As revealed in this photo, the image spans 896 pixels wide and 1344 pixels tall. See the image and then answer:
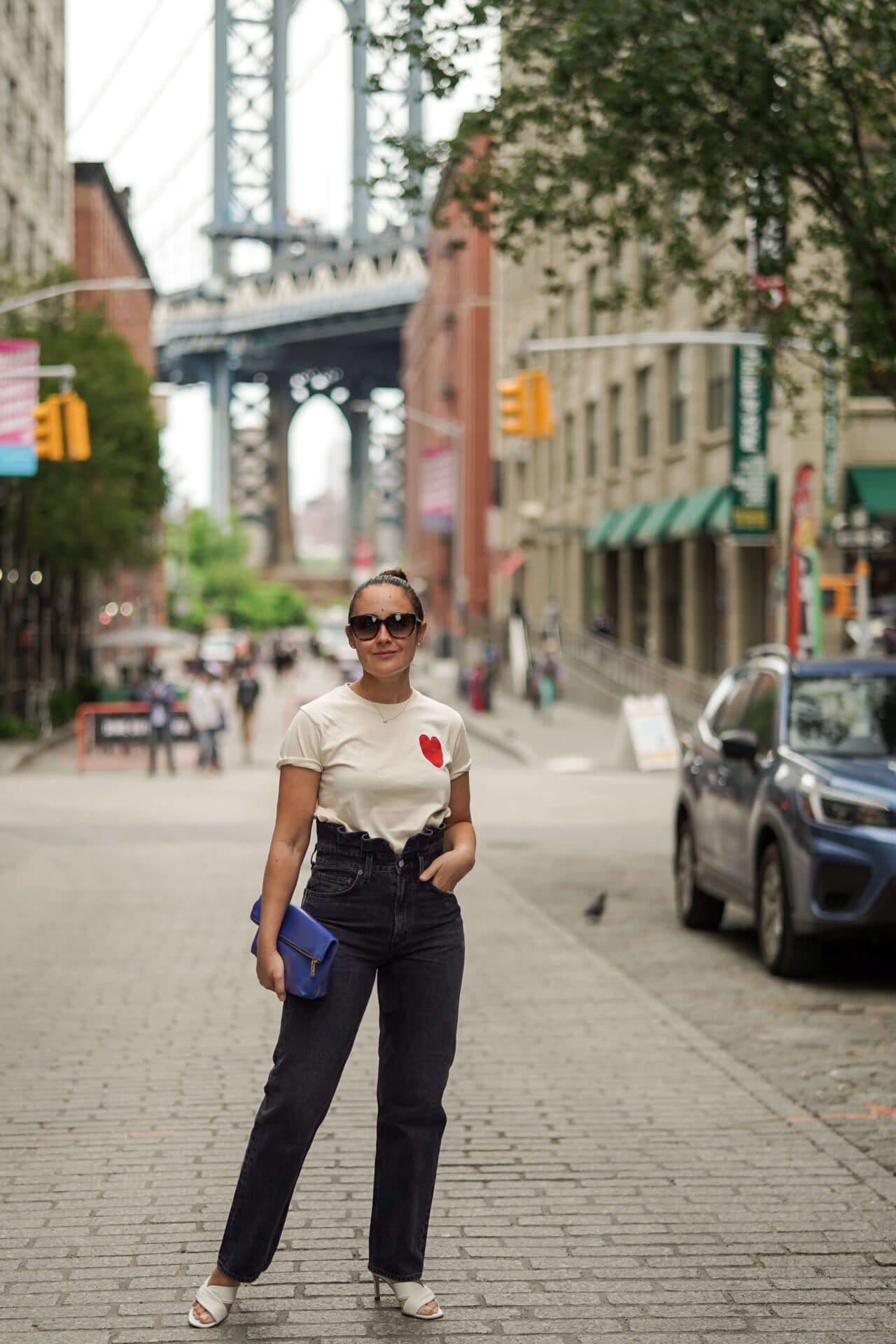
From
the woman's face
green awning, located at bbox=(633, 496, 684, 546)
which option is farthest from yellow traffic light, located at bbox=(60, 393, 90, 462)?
the woman's face

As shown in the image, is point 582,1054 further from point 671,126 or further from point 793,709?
point 671,126

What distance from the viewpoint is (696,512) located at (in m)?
38.9

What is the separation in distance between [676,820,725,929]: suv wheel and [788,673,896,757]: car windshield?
163 cm

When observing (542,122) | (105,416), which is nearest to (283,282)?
(105,416)

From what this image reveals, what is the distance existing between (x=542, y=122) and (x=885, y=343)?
337cm

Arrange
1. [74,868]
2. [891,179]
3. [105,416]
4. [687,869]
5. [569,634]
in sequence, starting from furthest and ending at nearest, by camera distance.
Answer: [569,634] < [105,416] < [74,868] < [891,179] < [687,869]

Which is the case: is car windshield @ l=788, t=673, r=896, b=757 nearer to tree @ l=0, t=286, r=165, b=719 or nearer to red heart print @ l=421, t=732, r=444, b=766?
red heart print @ l=421, t=732, r=444, b=766

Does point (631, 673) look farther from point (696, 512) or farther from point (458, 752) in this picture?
point (458, 752)

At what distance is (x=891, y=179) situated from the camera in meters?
14.1

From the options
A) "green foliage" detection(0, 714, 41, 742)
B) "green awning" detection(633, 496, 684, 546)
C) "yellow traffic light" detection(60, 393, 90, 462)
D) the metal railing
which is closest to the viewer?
"yellow traffic light" detection(60, 393, 90, 462)

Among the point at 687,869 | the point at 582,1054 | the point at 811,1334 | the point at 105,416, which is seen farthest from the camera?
the point at 105,416

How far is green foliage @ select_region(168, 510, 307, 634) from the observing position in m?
145

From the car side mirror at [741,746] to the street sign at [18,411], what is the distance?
17.5 metres

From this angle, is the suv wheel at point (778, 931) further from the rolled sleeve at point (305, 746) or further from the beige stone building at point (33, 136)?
the beige stone building at point (33, 136)
